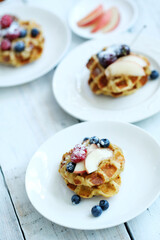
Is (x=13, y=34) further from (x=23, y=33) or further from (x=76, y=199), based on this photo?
(x=76, y=199)

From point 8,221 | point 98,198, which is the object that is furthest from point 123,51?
point 8,221

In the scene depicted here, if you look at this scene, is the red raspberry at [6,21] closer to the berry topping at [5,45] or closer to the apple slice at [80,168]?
the berry topping at [5,45]

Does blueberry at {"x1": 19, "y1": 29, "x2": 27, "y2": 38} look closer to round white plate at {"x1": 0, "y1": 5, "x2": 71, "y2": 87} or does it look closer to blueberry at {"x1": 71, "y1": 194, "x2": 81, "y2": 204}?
round white plate at {"x1": 0, "y1": 5, "x2": 71, "y2": 87}

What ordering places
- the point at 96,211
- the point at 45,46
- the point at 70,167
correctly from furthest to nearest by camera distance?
the point at 45,46 < the point at 70,167 < the point at 96,211

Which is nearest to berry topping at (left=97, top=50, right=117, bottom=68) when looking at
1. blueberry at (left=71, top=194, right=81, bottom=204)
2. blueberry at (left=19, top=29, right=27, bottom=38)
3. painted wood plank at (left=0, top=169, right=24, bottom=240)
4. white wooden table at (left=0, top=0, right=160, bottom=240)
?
white wooden table at (left=0, top=0, right=160, bottom=240)

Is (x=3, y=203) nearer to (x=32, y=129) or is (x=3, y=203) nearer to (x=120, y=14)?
(x=32, y=129)

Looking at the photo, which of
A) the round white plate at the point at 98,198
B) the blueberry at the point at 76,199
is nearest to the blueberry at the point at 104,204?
the round white plate at the point at 98,198
